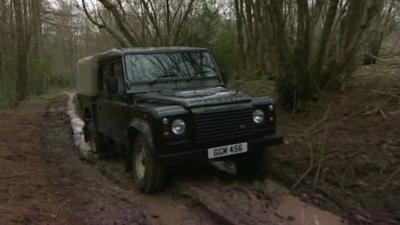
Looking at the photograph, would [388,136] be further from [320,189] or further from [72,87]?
[72,87]

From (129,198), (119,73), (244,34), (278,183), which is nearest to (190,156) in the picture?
(129,198)

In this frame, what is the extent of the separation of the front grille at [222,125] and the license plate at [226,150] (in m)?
0.12

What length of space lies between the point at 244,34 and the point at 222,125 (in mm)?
11769

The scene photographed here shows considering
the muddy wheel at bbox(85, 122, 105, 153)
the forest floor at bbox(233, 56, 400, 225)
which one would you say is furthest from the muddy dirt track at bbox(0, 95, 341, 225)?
the muddy wheel at bbox(85, 122, 105, 153)

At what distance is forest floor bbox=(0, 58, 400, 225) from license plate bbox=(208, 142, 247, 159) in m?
0.49

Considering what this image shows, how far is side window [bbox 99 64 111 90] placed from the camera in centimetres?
838

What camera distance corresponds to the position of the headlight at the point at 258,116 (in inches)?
250

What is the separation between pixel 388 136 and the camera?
22.6ft

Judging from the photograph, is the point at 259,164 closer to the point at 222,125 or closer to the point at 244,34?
the point at 222,125

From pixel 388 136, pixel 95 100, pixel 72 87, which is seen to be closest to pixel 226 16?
pixel 95 100

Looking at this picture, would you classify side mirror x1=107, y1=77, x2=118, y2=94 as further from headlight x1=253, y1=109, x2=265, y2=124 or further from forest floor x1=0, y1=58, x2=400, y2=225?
headlight x1=253, y1=109, x2=265, y2=124

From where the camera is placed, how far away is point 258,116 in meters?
6.38

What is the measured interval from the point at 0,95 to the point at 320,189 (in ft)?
64.0

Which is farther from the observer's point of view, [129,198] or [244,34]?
[244,34]
